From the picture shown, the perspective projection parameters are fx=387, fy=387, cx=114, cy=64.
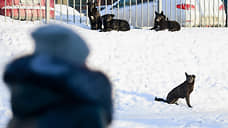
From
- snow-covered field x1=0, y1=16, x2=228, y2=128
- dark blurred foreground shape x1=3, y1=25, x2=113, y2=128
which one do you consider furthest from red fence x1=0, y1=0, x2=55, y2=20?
dark blurred foreground shape x1=3, y1=25, x2=113, y2=128

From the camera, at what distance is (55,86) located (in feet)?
3.34

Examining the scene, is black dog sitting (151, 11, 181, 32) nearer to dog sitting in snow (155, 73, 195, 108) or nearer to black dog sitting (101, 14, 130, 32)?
black dog sitting (101, 14, 130, 32)

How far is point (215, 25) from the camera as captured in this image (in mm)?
12352

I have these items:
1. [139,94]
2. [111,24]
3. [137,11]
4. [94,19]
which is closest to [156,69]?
[139,94]

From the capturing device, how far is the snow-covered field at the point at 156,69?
5.58 meters

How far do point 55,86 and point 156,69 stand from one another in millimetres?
7031

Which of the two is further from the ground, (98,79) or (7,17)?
(7,17)

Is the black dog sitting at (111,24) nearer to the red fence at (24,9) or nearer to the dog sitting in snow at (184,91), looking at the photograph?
the red fence at (24,9)

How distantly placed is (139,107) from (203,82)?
6.72 feet

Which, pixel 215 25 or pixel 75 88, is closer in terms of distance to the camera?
pixel 75 88

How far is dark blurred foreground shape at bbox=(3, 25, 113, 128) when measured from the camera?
1.01m

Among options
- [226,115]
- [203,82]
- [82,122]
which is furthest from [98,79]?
[203,82]

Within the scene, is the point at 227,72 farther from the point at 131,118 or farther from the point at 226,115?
the point at 131,118

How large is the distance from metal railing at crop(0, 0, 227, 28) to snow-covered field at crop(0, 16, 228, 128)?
2.77ft
